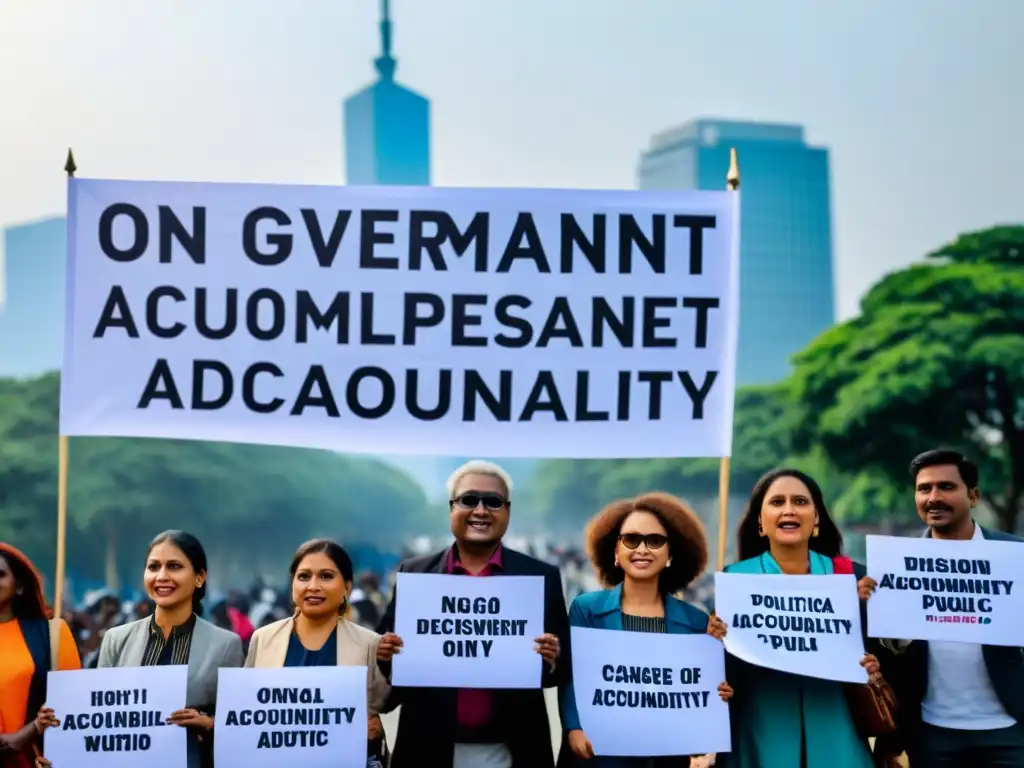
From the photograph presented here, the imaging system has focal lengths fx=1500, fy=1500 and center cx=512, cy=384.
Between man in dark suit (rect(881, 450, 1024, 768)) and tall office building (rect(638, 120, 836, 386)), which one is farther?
tall office building (rect(638, 120, 836, 386))

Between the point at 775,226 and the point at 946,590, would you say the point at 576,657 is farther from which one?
the point at 775,226

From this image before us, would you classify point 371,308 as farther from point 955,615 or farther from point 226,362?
point 955,615

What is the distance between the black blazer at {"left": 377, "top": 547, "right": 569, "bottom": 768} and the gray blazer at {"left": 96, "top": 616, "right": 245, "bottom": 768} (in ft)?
2.21

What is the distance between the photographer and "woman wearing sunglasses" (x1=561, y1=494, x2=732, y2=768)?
20.8ft

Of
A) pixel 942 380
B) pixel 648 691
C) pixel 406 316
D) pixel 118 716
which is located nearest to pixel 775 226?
pixel 942 380

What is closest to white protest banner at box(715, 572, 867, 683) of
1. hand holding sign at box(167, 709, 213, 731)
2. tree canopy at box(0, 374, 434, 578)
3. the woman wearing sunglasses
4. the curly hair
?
the woman wearing sunglasses

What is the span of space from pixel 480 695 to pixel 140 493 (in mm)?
55078

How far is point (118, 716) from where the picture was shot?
616 centimetres

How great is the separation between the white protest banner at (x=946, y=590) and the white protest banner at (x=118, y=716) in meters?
2.94

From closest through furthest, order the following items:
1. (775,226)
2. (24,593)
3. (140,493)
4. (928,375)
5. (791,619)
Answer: (791,619) < (24,593) < (928,375) < (140,493) < (775,226)

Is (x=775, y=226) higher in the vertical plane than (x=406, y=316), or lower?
higher

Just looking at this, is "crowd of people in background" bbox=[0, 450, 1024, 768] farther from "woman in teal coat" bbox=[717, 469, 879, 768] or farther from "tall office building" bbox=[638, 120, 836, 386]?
"tall office building" bbox=[638, 120, 836, 386]

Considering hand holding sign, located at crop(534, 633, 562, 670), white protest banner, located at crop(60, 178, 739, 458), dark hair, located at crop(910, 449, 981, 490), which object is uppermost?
white protest banner, located at crop(60, 178, 739, 458)

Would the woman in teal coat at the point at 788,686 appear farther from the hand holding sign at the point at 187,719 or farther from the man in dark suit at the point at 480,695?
the hand holding sign at the point at 187,719
